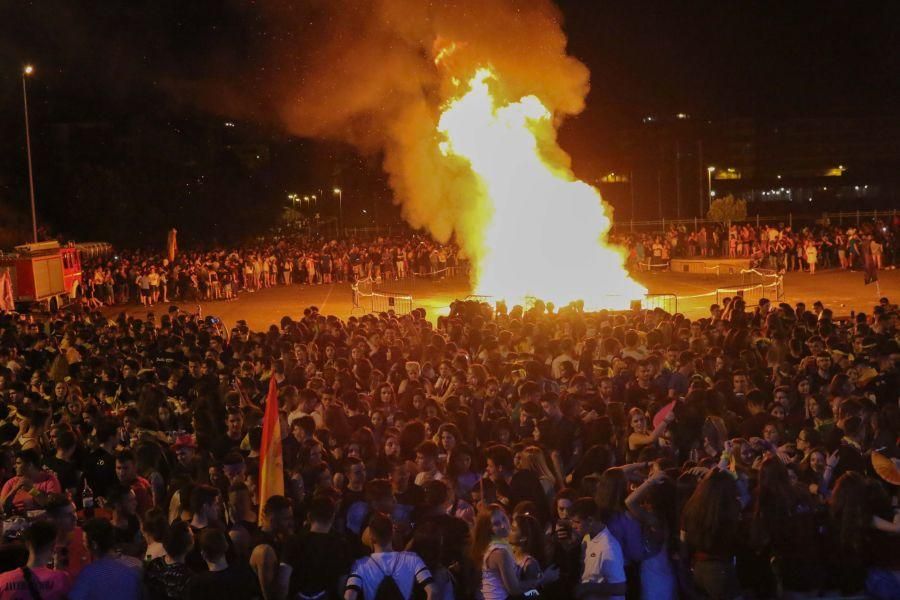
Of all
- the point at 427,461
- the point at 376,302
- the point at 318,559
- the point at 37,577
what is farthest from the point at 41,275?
the point at 318,559

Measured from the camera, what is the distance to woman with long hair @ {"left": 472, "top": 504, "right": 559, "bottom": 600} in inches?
209

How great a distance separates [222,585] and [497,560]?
1.53 meters

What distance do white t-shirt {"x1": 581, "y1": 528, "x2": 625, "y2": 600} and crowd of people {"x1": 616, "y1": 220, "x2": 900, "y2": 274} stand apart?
92.4 feet

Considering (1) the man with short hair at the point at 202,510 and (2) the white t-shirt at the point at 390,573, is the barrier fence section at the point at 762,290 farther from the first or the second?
(2) the white t-shirt at the point at 390,573

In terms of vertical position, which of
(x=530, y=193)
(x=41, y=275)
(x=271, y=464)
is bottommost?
(x=271, y=464)

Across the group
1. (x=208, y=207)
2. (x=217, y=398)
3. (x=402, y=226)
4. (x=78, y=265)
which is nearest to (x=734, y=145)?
(x=402, y=226)

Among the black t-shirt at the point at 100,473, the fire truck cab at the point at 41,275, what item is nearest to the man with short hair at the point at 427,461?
the black t-shirt at the point at 100,473

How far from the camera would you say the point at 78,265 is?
31219mm

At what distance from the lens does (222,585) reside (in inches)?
195

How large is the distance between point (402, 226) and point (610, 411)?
48.0m

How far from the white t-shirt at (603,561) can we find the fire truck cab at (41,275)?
78.0 feet

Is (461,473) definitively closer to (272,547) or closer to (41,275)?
(272,547)

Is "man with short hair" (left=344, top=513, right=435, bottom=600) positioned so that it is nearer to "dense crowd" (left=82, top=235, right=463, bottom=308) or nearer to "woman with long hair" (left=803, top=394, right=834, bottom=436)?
"woman with long hair" (left=803, top=394, right=834, bottom=436)

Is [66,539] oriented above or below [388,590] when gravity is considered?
above
